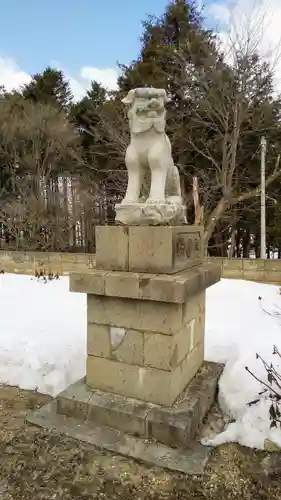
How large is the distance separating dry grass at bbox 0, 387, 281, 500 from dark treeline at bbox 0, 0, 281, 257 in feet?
28.2

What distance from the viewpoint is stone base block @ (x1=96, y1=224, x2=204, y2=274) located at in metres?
2.31

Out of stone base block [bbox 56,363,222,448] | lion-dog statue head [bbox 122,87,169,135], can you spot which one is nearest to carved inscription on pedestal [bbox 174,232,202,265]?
lion-dog statue head [bbox 122,87,169,135]

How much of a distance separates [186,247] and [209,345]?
1.53m

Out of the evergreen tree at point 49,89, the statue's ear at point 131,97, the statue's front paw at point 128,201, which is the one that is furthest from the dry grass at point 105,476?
the evergreen tree at point 49,89

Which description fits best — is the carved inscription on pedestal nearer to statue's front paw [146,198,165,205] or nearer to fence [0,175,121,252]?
statue's front paw [146,198,165,205]

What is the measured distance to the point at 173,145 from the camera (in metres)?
11.5

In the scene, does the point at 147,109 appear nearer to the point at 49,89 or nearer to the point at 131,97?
the point at 131,97

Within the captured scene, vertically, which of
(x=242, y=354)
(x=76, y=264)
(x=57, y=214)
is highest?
(x=57, y=214)

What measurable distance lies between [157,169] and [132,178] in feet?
0.74

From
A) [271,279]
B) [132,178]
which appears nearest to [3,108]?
[271,279]

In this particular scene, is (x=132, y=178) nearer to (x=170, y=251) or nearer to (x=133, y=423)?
(x=170, y=251)

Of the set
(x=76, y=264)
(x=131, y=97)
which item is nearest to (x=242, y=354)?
(x=131, y=97)

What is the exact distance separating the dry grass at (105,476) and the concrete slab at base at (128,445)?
42mm

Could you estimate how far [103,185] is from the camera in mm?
13289
